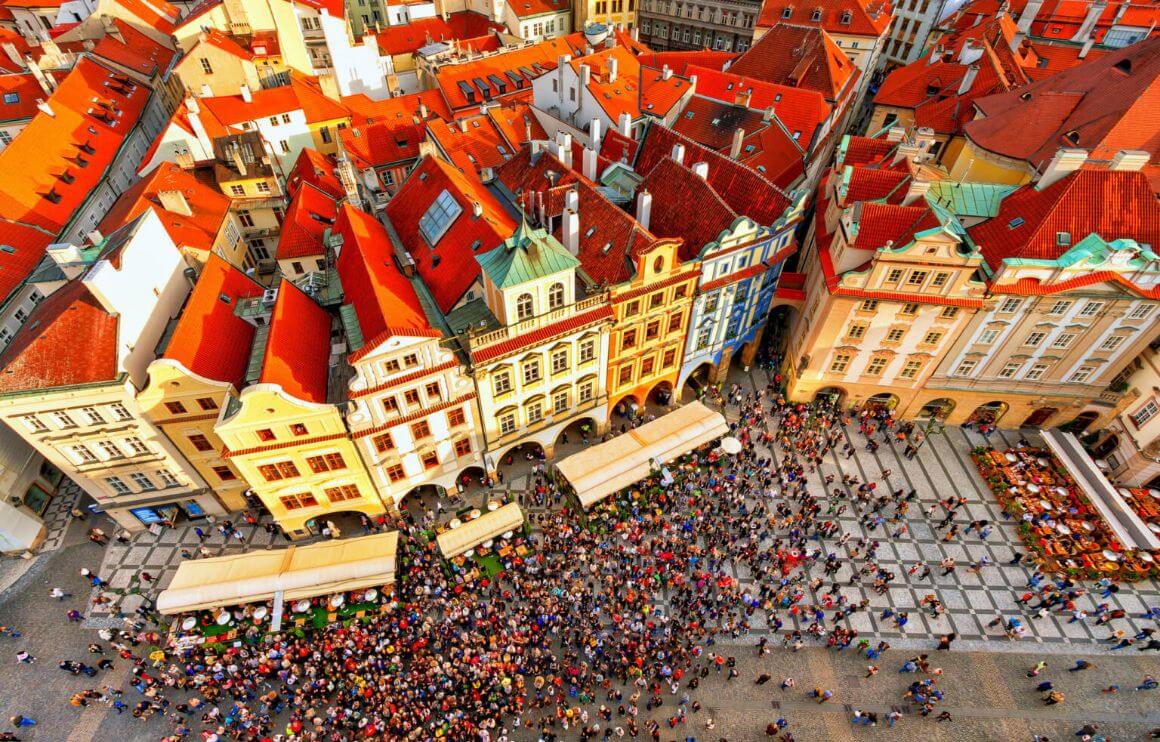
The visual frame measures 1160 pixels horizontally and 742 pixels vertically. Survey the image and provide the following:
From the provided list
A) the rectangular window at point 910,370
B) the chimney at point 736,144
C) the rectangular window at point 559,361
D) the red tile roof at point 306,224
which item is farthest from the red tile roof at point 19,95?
the rectangular window at point 910,370

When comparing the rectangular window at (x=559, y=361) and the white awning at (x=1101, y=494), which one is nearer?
the white awning at (x=1101, y=494)

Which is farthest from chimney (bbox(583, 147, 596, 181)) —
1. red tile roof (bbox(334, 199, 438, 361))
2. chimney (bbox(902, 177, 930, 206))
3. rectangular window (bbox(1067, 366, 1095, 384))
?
rectangular window (bbox(1067, 366, 1095, 384))

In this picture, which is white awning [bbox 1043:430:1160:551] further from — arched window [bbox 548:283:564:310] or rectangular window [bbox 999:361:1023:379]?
arched window [bbox 548:283:564:310]

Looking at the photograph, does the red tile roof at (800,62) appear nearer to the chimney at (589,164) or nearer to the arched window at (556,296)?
the chimney at (589,164)

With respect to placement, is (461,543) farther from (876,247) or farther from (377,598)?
(876,247)

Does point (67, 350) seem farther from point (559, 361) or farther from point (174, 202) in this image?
point (559, 361)

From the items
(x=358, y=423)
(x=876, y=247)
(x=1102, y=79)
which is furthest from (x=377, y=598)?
(x=1102, y=79)

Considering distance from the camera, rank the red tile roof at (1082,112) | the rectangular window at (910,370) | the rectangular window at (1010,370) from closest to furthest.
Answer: the rectangular window at (1010,370) < the rectangular window at (910,370) < the red tile roof at (1082,112)
